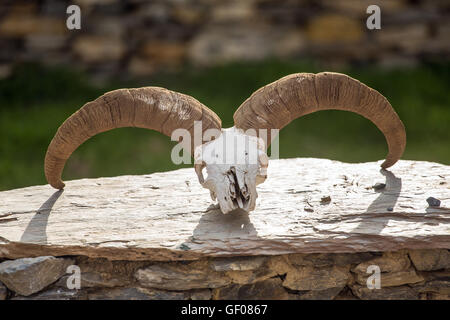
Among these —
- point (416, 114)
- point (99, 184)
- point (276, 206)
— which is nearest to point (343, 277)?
point (276, 206)

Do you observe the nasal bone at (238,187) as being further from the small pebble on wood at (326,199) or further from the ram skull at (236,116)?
the small pebble on wood at (326,199)

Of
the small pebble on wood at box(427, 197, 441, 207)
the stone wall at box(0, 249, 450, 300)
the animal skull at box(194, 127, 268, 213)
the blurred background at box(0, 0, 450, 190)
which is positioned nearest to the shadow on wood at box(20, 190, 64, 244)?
the stone wall at box(0, 249, 450, 300)

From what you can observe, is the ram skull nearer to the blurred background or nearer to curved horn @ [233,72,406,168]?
curved horn @ [233,72,406,168]

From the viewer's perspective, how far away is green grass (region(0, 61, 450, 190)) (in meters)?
8.62

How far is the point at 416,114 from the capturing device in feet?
31.1

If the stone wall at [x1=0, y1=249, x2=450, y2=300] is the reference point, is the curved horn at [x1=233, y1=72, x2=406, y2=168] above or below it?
above

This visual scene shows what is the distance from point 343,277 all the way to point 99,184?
2327mm

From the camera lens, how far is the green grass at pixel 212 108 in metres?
8.62

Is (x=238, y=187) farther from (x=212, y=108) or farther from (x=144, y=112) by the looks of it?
(x=212, y=108)

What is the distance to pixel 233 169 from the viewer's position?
3832 mm

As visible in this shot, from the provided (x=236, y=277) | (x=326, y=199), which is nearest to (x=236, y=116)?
(x=326, y=199)

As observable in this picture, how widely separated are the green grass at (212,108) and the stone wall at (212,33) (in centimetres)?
38

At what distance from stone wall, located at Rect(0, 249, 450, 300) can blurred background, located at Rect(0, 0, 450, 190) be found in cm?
578
